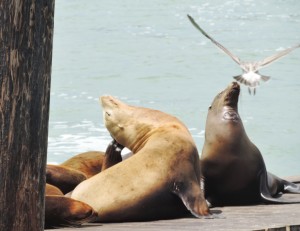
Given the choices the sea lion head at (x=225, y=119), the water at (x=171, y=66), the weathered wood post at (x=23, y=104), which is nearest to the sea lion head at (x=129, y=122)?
the sea lion head at (x=225, y=119)

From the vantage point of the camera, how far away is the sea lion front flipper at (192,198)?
14.8 ft

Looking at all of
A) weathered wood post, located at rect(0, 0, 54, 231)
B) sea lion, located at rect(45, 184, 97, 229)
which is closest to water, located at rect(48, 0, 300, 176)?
sea lion, located at rect(45, 184, 97, 229)

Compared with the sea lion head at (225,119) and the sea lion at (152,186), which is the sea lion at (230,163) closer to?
the sea lion head at (225,119)

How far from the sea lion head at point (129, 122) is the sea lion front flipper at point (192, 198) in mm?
498

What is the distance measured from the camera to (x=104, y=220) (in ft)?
14.9

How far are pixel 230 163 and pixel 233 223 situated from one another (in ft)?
3.50

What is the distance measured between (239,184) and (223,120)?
34 cm

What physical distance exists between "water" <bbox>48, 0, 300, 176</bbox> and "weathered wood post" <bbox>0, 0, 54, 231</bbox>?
973 centimetres

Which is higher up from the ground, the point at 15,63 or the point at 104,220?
the point at 15,63

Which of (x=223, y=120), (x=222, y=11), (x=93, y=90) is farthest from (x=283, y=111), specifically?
(x=223, y=120)

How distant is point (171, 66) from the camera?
66.3 feet

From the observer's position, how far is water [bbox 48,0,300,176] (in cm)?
1513

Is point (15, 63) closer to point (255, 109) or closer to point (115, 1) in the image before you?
point (255, 109)

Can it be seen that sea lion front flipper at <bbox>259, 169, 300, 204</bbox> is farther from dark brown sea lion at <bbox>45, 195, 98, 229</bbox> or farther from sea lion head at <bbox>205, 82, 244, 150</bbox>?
dark brown sea lion at <bbox>45, 195, 98, 229</bbox>
